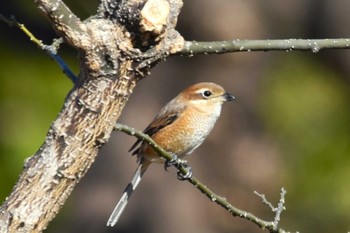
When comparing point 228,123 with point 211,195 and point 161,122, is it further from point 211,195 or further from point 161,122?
point 211,195

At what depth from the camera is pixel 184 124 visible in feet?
17.0

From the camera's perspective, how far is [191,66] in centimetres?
812

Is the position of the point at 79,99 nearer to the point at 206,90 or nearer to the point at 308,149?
the point at 206,90

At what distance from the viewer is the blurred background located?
771cm

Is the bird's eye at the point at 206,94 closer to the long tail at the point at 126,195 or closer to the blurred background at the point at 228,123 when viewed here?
the long tail at the point at 126,195

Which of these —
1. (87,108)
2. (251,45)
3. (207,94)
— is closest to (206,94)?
(207,94)

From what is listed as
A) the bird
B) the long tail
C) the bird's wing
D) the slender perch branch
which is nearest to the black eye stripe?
the bird

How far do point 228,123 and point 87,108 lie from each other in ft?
17.6

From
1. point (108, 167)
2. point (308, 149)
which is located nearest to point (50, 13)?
point (108, 167)

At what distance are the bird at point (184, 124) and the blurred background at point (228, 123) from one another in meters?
2.12

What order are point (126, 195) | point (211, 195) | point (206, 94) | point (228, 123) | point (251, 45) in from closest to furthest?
point (251, 45) < point (211, 195) < point (126, 195) < point (206, 94) < point (228, 123)

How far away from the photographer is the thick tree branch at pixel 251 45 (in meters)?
3.14

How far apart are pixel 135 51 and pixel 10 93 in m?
5.01

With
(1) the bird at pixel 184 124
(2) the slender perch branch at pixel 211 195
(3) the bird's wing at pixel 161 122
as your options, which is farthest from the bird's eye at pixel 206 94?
(2) the slender perch branch at pixel 211 195
